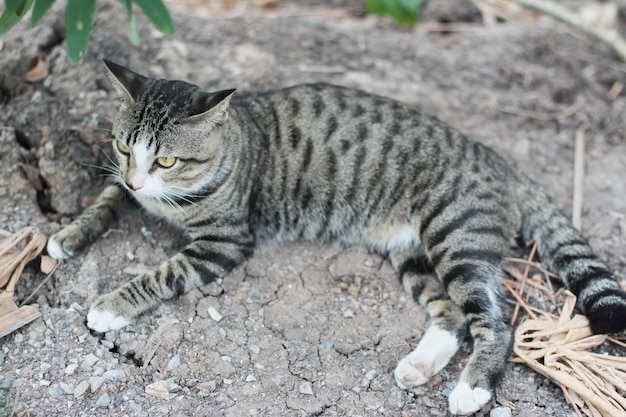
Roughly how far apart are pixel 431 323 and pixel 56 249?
7.15 feet

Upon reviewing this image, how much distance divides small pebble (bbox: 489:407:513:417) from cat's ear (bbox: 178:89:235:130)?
2090mm

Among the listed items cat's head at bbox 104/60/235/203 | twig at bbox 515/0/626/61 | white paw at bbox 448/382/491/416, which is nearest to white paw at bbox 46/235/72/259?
cat's head at bbox 104/60/235/203

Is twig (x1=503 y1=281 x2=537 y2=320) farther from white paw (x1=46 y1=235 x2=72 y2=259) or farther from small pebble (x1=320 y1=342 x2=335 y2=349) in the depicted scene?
white paw (x1=46 y1=235 x2=72 y2=259)

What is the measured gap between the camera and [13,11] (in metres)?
2.70

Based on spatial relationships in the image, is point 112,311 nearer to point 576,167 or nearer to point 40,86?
point 40,86

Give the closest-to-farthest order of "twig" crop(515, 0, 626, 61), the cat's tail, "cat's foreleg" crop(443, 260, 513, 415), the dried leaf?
"cat's foreleg" crop(443, 260, 513, 415), the cat's tail, the dried leaf, "twig" crop(515, 0, 626, 61)

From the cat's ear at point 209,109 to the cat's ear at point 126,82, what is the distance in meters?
0.31

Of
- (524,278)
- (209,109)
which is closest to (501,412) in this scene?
(524,278)

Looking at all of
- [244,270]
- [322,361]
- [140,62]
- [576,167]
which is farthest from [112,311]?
[576,167]

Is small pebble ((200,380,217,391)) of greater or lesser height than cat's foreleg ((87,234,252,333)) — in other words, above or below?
below

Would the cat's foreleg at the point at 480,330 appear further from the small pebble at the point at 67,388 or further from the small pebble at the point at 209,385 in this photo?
the small pebble at the point at 67,388

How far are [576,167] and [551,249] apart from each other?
1.13m

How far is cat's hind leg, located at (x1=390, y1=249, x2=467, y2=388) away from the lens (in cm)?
333

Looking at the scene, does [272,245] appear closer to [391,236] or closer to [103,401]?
[391,236]
